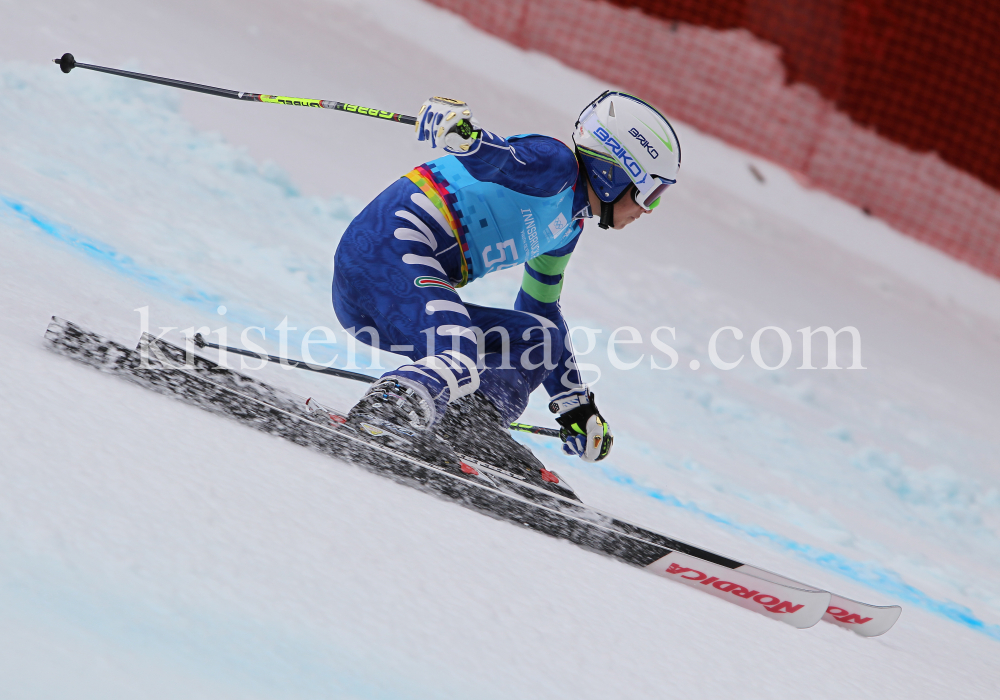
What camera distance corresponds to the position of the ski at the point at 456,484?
6.84 feet

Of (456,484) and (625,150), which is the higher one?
(625,150)

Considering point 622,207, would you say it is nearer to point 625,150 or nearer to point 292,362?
point 625,150

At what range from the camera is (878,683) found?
1.84 meters

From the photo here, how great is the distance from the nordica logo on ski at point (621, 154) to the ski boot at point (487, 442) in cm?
81

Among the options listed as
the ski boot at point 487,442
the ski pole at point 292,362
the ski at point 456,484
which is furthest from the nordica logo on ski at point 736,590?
the ski pole at point 292,362

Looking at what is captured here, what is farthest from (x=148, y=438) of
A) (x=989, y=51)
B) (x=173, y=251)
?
(x=989, y=51)

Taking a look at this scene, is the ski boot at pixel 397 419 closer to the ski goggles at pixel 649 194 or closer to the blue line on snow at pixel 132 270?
the ski goggles at pixel 649 194

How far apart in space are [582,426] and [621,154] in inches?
35.5

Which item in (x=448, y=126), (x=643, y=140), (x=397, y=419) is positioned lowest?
(x=397, y=419)

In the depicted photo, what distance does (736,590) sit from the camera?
217 cm

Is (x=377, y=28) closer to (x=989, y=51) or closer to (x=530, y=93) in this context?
(x=530, y=93)

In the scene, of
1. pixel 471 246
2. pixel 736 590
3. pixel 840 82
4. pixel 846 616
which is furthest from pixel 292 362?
pixel 840 82

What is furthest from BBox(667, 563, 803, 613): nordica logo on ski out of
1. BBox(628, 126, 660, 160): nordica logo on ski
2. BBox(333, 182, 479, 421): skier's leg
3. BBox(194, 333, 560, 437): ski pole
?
BBox(628, 126, 660, 160): nordica logo on ski

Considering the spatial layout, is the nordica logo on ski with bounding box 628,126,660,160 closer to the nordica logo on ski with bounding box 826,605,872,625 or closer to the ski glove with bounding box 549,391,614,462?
the ski glove with bounding box 549,391,614,462
